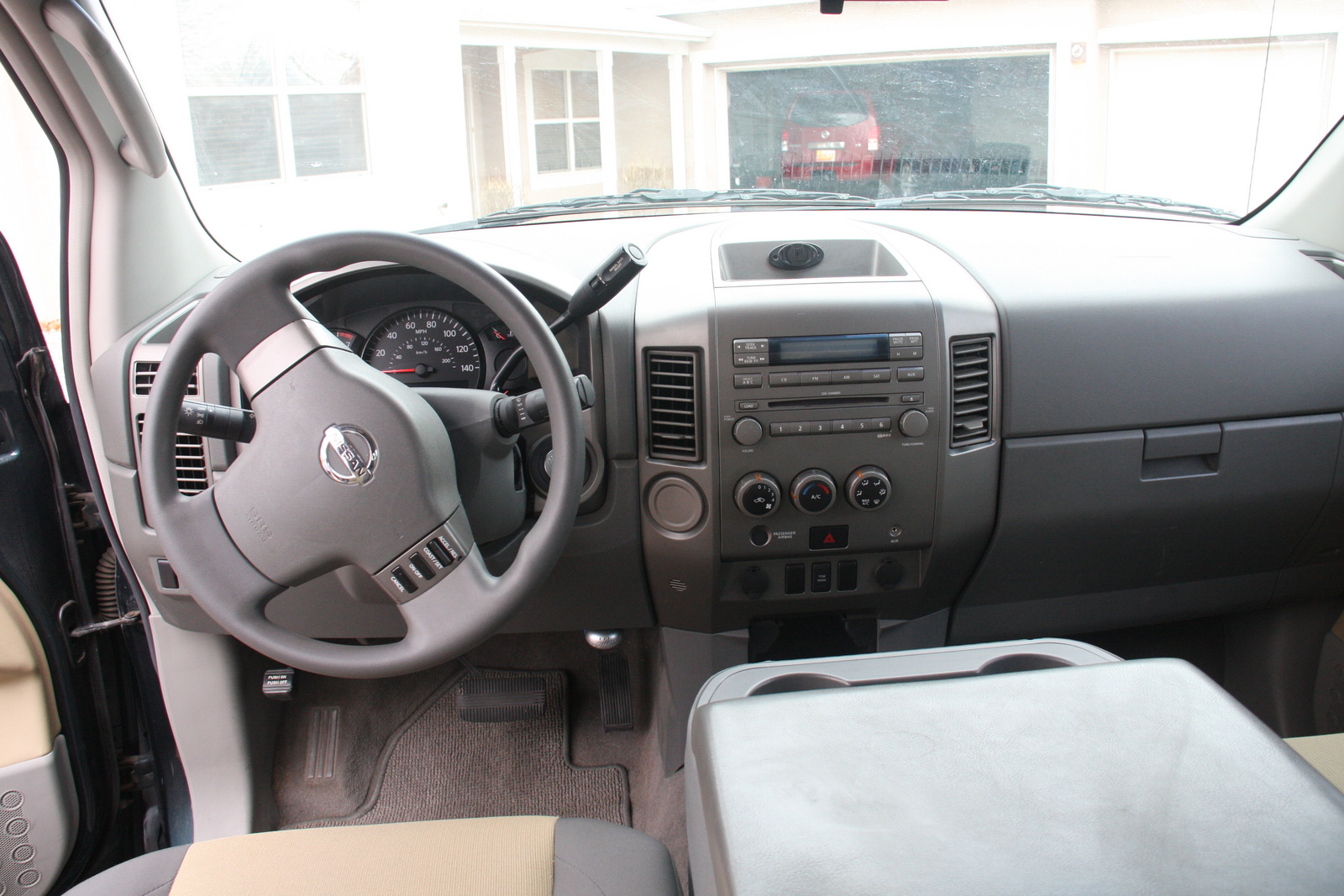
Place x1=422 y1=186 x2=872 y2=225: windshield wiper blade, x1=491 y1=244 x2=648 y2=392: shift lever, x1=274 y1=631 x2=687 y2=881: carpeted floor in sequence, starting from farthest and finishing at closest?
x1=274 y1=631 x2=687 y2=881: carpeted floor → x1=422 y1=186 x2=872 y2=225: windshield wiper blade → x1=491 y1=244 x2=648 y2=392: shift lever

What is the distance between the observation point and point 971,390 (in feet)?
5.85

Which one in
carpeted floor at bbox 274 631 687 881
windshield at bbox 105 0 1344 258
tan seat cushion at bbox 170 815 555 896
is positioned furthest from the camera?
carpeted floor at bbox 274 631 687 881

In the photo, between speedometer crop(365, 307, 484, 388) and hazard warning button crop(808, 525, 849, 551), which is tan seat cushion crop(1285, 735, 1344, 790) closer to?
hazard warning button crop(808, 525, 849, 551)

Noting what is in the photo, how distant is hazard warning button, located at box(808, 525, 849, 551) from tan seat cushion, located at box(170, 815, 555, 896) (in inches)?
29.1

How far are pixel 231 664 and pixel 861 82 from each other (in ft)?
6.10

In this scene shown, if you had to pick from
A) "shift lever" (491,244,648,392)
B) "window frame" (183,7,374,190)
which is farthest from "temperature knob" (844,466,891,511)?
"window frame" (183,7,374,190)

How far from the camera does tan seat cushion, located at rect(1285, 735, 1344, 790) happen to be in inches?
52.6

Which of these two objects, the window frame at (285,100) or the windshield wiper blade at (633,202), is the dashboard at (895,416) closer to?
the windshield wiper blade at (633,202)

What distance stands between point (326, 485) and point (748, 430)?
0.73 metres

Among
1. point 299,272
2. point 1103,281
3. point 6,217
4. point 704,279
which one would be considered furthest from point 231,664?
point 1103,281

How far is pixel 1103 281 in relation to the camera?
1.87 metres

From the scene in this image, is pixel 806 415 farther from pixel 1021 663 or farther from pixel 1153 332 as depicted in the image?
pixel 1153 332

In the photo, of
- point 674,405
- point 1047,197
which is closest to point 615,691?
point 674,405

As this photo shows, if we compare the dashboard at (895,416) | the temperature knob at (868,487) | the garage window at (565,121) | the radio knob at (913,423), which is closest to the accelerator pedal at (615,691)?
the dashboard at (895,416)
